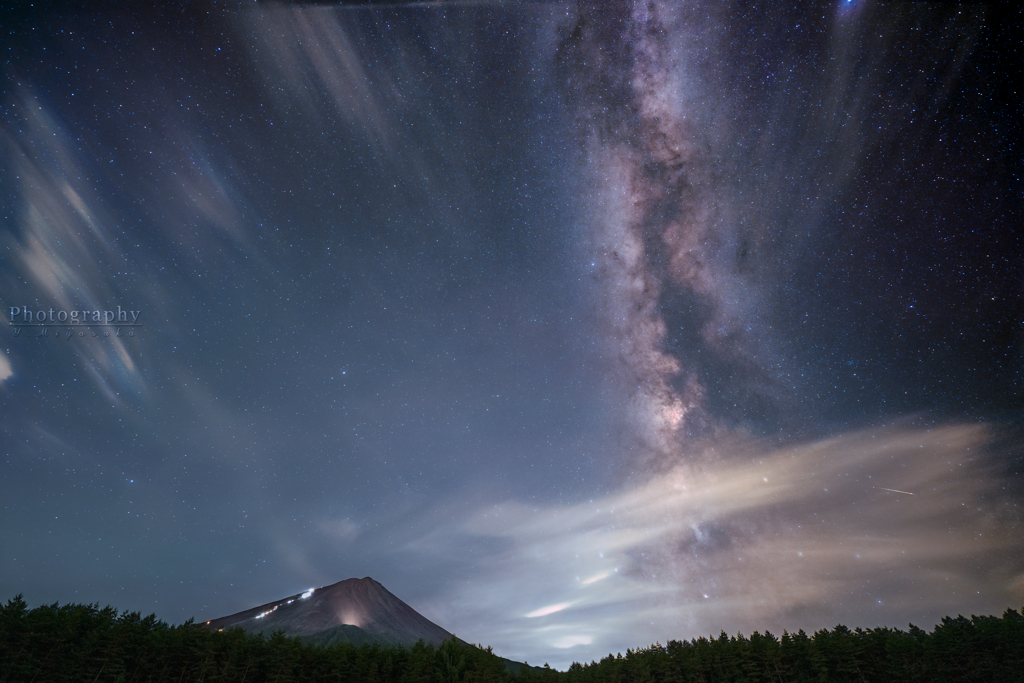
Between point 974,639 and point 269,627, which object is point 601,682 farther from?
point 269,627

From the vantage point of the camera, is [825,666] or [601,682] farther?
[601,682]

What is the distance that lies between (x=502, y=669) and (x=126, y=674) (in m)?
41.3

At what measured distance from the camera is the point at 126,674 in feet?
166

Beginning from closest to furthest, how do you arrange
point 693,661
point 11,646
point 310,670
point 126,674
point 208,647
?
point 11,646
point 126,674
point 208,647
point 310,670
point 693,661

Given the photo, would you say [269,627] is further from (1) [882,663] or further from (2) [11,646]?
(1) [882,663]

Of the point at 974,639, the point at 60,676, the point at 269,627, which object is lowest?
the point at 60,676

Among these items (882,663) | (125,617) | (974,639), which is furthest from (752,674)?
(125,617)

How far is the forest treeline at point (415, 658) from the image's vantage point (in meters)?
48.0

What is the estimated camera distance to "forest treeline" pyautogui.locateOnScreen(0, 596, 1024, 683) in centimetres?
4797

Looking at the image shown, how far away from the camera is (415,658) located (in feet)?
207

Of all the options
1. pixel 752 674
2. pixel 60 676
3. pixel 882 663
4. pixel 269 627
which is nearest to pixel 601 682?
pixel 752 674

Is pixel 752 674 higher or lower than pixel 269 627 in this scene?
lower

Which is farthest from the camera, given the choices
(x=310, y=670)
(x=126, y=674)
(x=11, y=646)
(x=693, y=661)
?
(x=693, y=661)

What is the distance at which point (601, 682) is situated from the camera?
65.1 m
